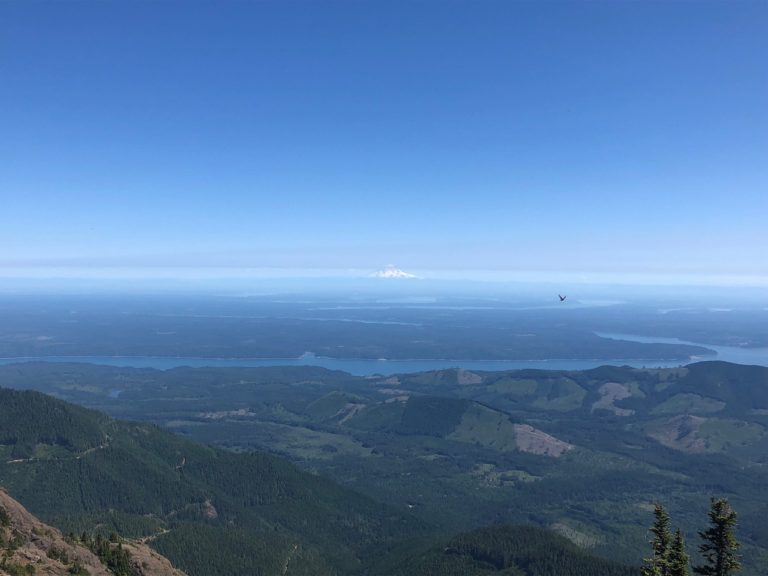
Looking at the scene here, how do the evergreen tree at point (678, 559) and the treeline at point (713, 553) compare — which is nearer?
the evergreen tree at point (678, 559)

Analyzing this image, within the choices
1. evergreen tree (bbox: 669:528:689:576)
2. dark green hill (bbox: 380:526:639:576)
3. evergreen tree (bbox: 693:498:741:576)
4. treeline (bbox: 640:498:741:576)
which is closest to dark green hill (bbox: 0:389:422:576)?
dark green hill (bbox: 380:526:639:576)

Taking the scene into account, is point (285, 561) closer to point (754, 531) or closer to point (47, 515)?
point (47, 515)

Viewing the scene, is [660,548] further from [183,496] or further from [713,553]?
[183,496]

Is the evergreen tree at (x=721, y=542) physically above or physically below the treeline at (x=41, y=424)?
above

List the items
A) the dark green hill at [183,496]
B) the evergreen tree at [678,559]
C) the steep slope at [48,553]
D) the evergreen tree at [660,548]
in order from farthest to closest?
the dark green hill at [183,496]
the steep slope at [48,553]
the evergreen tree at [660,548]
the evergreen tree at [678,559]

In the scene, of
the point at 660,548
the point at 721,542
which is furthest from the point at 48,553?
the point at 721,542

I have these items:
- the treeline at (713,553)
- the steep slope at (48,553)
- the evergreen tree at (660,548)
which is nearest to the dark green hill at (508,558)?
the steep slope at (48,553)

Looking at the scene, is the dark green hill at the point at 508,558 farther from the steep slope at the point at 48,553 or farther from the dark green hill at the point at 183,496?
the steep slope at the point at 48,553
